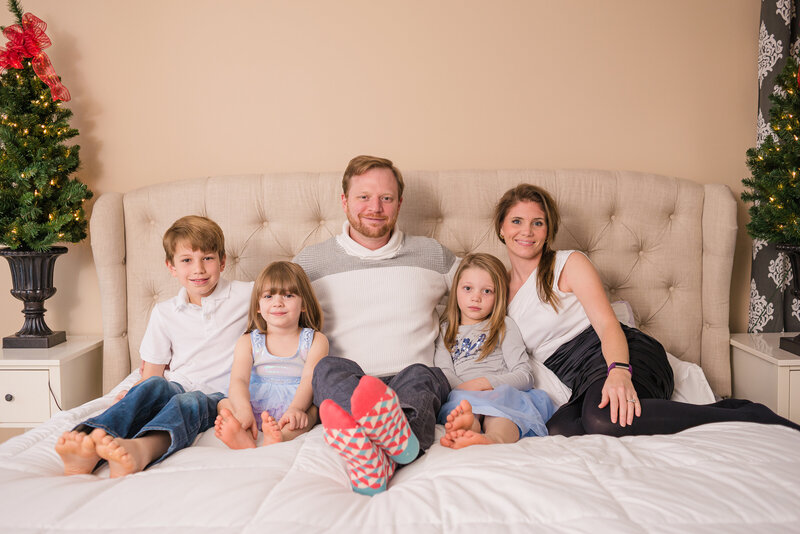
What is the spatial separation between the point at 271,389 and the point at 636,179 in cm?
148

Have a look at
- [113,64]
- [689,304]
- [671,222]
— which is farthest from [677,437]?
[113,64]

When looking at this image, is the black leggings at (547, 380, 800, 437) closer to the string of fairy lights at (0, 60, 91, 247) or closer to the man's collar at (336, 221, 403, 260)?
the man's collar at (336, 221, 403, 260)

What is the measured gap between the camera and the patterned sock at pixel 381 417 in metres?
1.12

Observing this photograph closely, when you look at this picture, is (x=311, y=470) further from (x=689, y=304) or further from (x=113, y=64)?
(x=113, y=64)

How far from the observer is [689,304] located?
2.03 meters

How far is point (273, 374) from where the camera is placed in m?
1.60

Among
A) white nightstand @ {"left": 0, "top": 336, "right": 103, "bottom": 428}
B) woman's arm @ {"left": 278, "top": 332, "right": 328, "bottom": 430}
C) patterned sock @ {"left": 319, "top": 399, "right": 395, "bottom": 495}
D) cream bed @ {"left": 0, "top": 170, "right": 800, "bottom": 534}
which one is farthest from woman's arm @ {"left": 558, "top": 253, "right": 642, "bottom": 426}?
white nightstand @ {"left": 0, "top": 336, "right": 103, "bottom": 428}

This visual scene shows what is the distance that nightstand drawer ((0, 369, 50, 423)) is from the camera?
1848 millimetres

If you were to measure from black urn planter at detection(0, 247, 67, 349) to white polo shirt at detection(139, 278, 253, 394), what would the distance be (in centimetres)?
53

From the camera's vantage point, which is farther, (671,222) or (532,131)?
(532,131)

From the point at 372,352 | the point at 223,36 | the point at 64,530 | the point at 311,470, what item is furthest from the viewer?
the point at 223,36

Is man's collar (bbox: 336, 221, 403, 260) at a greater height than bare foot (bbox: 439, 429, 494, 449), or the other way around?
man's collar (bbox: 336, 221, 403, 260)

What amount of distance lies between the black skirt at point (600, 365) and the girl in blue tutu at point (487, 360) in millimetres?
100

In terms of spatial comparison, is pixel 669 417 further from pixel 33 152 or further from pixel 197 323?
pixel 33 152
